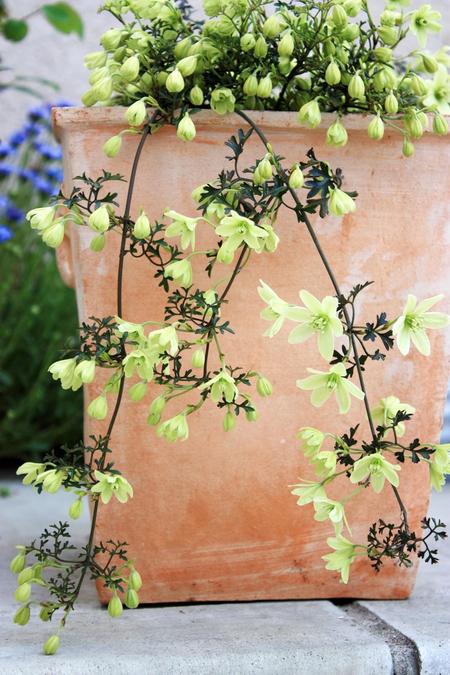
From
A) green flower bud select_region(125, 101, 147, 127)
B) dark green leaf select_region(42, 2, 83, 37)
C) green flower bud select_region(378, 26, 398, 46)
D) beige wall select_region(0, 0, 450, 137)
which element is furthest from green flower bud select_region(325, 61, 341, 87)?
beige wall select_region(0, 0, 450, 137)

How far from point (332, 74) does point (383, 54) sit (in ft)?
0.37

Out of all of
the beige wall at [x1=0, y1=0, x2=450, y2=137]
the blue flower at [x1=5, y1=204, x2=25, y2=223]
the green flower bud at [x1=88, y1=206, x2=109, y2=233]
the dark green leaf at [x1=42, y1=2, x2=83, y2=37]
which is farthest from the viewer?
the beige wall at [x1=0, y1=0, x2=450, y2=137]

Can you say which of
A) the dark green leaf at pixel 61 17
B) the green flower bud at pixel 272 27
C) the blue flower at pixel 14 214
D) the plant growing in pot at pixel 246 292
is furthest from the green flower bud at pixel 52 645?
the blue flower at pixel 14 214

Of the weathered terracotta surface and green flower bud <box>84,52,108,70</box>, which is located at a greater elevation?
green flower bud <box>84,52,108,70</box>

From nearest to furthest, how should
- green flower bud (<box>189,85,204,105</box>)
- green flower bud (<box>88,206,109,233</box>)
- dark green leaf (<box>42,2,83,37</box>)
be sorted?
green flower bud (<box>88,206,109,233</box>) → green flower bud (<box>189,85,204,105</box>) → dark green leaf (<box>42,2,83,37</box>)

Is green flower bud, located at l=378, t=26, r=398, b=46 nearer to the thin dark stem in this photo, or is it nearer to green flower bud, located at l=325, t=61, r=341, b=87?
green flower bud, located at l=325, t=61, r=341, b=87

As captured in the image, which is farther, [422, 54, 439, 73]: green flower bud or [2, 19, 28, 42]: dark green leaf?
[2, 19, 28, 42]: dark green leaf

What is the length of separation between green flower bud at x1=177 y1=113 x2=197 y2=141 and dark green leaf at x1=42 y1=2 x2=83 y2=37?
0.55m

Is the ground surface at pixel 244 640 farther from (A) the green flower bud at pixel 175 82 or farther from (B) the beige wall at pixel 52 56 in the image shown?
(B) the beige wall at pixel 52 56

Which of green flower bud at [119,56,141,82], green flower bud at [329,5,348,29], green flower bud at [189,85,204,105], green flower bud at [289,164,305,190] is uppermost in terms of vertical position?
green flower bud at [329,5,348,29]

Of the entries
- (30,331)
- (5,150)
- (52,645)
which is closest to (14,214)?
(5,150)

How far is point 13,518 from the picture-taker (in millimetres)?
2127

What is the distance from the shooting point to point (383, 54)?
1.35 meters

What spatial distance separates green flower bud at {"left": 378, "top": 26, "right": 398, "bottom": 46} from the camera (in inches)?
53.0
